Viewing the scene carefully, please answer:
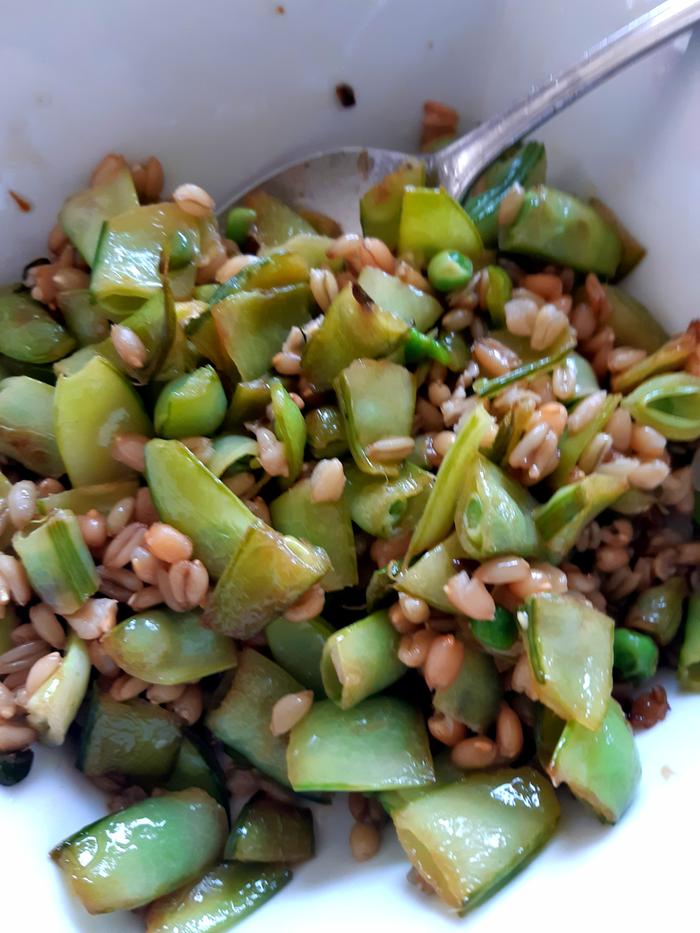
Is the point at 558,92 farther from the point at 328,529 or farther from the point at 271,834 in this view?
the point at 271,834

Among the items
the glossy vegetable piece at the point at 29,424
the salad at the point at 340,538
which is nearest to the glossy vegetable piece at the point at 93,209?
the salad at the point at 340,538

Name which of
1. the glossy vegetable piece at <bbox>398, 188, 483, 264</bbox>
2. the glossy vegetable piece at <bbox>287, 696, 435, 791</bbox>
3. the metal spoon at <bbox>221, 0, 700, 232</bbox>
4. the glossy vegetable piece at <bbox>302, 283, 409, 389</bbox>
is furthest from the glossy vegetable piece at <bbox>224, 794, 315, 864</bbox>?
the metal spoon at <bbox>221, 0, 700, 232</bbox>

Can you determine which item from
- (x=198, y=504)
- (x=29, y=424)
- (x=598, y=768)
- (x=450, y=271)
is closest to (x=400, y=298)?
(x=450, y=271)

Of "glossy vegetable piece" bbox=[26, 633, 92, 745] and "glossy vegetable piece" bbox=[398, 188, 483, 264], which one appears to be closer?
"glossy vegetable piece" bbox=[26, 633, 92, 745]

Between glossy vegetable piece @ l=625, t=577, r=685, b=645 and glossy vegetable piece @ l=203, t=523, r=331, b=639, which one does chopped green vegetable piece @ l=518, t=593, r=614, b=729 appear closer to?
glossy vegetable piece @ l=625, t=577, r=685, b=645

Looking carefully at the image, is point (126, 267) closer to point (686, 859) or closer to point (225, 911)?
point (225, 911)

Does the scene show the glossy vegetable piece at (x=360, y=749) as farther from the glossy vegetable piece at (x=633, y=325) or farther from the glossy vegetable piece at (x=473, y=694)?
the glossy vegetable piece at (x=633, y=325)
